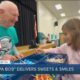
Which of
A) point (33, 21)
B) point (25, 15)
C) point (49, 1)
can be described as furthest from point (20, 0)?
point (49, 1)

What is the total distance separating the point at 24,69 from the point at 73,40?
63cm

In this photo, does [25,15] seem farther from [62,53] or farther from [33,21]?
[62,53]

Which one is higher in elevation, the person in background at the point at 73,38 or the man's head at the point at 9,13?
the man's head at the point at 9,13

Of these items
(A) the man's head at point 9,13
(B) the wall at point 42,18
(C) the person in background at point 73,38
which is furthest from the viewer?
(B) the wall at point 42,18

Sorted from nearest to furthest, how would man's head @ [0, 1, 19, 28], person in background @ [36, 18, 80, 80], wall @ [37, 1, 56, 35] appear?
person in background @ [36, 18, 80, 80] → man's head @ [0, 1, 19, 28] → wall @ [37, 1, 56, 35]

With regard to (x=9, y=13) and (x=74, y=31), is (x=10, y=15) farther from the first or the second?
(x=74, y=31)

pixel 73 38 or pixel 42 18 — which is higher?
pixel 42 18

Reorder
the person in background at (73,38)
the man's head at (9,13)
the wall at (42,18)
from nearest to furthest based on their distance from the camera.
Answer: the person in background at (73,38) < the man's head at (9,13) < the wall at (42,18)

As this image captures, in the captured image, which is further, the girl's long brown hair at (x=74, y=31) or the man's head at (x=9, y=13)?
the man's head at (x=9, y=13)

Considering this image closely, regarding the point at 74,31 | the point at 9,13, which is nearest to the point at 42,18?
the point at 9,13

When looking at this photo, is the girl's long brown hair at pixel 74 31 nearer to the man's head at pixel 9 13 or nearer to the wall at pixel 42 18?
the man's head at pixel 9 13

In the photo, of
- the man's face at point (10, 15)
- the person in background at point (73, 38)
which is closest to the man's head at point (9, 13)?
the man's face at point (10, 15)

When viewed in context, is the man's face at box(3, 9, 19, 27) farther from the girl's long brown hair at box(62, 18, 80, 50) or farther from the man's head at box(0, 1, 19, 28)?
the girl's long brown hair at box(62, 18, 80, 50)

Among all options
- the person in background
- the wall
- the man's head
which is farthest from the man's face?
the wall
